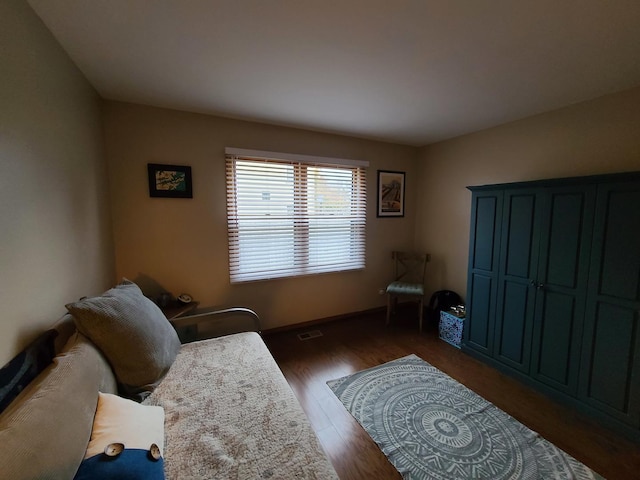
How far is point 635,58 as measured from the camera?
1.57 meters

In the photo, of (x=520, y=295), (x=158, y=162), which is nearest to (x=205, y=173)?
(x=158, y=162)

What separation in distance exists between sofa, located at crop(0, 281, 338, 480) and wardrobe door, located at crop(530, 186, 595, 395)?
2.13 m

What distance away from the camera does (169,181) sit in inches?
93.8

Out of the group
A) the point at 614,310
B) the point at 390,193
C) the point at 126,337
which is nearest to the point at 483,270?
the point at 614,310

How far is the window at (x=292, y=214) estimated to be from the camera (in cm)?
270

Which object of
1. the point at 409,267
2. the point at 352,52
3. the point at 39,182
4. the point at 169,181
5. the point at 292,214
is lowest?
the point at 409,267

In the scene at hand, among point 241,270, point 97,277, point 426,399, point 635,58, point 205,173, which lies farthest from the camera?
point 241,270

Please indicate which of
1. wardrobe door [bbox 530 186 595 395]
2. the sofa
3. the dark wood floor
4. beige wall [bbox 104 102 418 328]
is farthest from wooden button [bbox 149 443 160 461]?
wardrobe door [bbox 530 186 595 395]

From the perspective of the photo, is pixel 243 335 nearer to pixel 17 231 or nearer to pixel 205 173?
pixel 17 231

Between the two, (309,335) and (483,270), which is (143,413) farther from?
(483,270)

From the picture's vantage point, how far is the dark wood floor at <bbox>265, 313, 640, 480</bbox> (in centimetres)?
153

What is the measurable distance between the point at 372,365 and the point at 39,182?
2654 millimetres

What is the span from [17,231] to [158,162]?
1488mm

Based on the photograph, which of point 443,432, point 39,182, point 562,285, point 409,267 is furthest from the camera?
point 409,267
